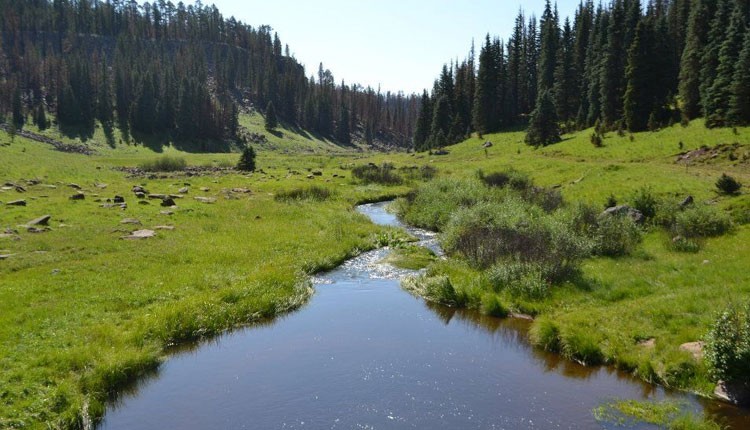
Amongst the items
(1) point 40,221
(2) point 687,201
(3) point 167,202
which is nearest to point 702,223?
(2) point 687,201

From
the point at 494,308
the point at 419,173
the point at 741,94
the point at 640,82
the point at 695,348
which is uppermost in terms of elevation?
the point at 640,82

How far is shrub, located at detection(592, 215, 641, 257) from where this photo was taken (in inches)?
1090

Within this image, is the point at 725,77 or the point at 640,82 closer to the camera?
the point at 725,77

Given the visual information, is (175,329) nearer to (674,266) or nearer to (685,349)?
(685,349)

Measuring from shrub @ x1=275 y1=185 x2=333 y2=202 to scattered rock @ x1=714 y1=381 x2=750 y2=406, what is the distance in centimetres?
3830

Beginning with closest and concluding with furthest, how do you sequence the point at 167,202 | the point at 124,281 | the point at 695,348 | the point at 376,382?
the point at 376,382 → the point at 695,348 → the point at 124,281 → the point at 167,202

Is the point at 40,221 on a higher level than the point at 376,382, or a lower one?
higher

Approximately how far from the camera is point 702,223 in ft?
92.9

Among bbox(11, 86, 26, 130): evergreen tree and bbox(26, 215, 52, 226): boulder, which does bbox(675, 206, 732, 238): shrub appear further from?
bbox(11, 86, 26, 130): evergreen tree

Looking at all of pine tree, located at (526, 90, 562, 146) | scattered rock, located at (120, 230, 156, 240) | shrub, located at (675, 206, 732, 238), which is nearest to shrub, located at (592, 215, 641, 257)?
shrub, located at (675, 206, 732, 238)

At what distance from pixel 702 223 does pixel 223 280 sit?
25.7 metres

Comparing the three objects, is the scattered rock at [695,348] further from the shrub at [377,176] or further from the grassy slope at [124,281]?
the shrub at [377,176]

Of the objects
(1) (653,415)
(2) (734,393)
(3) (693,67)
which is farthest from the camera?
(3) (693,67)

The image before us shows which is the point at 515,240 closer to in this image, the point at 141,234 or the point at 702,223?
the point at 702,223
